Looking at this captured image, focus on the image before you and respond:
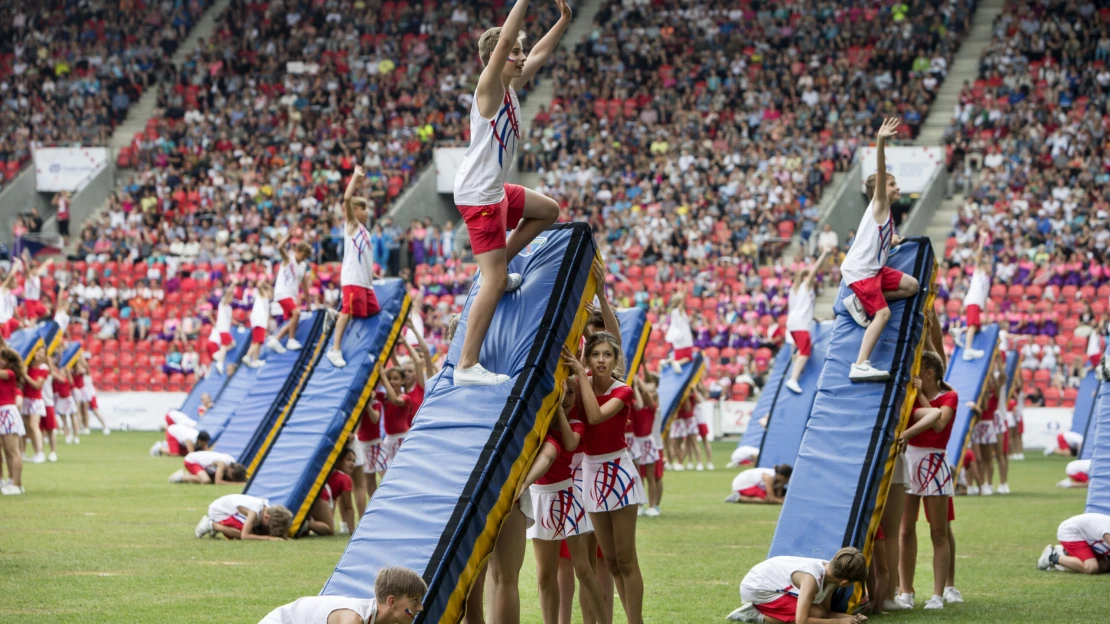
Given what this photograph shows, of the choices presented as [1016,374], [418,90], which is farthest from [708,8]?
[1016,374]

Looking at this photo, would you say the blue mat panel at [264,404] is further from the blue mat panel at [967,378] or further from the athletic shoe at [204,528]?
the blue mat panel at [967,378]

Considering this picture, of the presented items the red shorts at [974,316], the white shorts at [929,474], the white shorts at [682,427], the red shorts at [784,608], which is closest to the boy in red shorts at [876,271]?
the white shorts at [929,474]

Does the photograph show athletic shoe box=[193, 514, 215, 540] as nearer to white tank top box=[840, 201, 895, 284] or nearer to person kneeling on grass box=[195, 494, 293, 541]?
person kneeling on grass box=[195, 494, 293, 541]

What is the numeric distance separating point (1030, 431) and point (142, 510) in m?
16.3

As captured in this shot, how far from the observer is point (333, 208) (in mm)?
33062

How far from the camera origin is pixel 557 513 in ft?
22.9

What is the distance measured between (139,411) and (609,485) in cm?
2260

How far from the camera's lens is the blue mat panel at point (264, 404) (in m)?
16.7

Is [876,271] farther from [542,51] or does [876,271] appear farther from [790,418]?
[790,418]

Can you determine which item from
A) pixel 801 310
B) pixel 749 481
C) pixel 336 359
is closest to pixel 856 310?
pixel 336 359

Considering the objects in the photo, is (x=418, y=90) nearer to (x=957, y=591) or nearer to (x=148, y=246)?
(x=148, y=246)

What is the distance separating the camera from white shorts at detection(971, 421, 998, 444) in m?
15.9

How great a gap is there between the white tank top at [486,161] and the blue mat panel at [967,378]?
30.3 feet

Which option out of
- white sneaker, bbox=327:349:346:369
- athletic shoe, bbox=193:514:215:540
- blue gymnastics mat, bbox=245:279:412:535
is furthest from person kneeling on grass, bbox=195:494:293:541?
white sneaker, bbox=327:349:346:369
